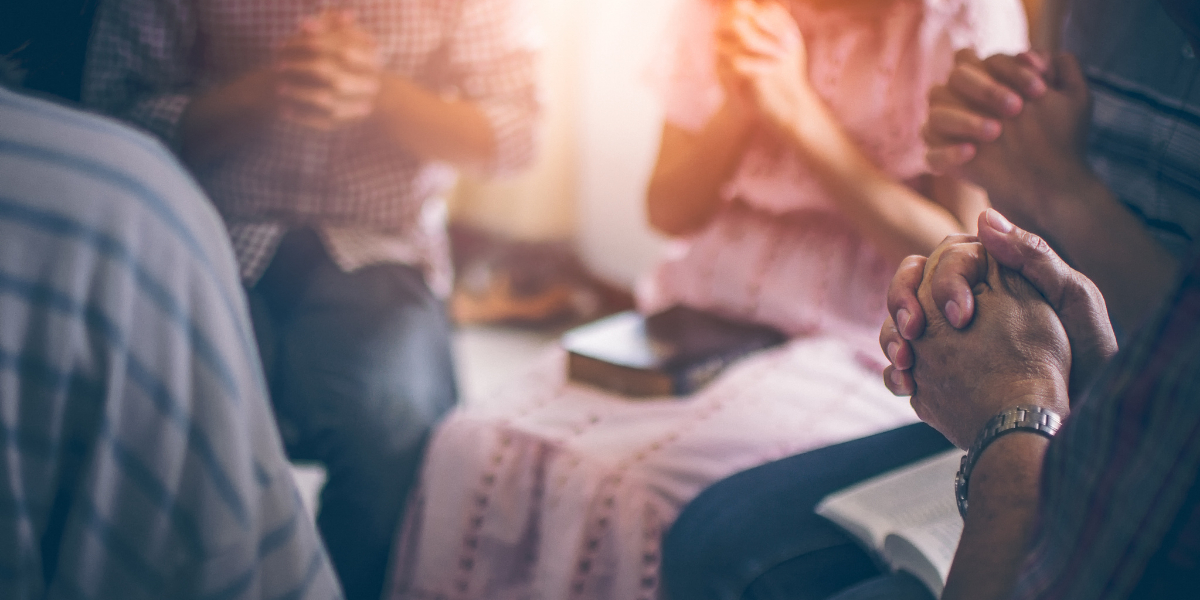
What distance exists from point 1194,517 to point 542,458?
50 cm

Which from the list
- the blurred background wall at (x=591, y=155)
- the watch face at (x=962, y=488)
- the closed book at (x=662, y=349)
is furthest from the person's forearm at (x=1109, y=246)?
the blurred background wall at (x=591, y=155)

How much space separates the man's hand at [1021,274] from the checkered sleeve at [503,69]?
1.80ft

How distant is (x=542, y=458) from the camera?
27.4 inches

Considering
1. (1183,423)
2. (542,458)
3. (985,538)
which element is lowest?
(542,458)

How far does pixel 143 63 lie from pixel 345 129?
0.15 metres

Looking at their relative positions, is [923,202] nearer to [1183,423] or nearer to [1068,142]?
[1068,142]

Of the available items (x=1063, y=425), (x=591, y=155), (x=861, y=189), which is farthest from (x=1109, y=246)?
(x=591, y=155)

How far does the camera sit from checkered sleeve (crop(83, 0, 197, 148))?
1.64ft

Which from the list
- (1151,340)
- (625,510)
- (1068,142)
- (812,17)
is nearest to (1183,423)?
(1151,340)

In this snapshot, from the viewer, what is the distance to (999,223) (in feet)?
1.40

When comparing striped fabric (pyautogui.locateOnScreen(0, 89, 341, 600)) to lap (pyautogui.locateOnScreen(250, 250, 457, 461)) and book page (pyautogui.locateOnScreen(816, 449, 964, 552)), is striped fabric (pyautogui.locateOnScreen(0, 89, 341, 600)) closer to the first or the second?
lap (pyautogui.locateOnScreen(250, 250, 457, 461))

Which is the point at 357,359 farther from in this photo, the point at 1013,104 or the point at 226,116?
the point at 1013,104

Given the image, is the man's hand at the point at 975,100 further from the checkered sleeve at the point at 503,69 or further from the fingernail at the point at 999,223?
the checkered sleeve at the point at 503,69

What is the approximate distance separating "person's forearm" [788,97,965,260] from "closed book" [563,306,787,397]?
0.18 meters
